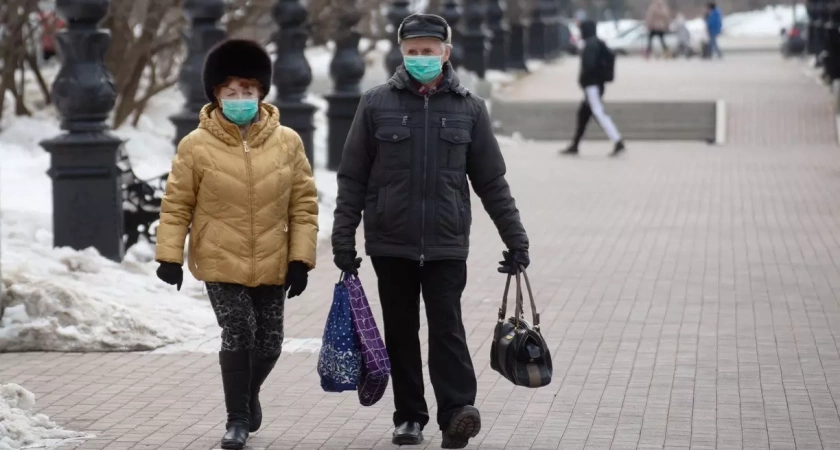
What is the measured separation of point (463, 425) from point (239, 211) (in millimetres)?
1130

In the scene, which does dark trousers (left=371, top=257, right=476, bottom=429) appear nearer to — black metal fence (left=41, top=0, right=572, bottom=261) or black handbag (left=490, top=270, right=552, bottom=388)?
black handbag (left=490, top=270, right=552, bottom=388)

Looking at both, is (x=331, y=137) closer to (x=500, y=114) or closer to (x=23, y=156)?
(x=23, y=156)

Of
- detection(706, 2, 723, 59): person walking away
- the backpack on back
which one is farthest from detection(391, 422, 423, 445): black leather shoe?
detection(706, 2, 723, 59): person walking away

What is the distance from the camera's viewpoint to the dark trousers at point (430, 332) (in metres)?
6.20

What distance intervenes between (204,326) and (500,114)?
1642 centimetres

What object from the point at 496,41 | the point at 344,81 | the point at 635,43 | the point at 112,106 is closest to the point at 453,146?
the point at 112,106

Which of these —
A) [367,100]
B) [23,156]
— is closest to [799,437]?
[367,100]

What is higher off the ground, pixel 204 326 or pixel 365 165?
pixel 365 165

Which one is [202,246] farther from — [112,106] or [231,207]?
[112,106]

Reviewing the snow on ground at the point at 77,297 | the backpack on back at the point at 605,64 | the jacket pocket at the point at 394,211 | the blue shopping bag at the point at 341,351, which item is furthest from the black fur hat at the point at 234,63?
the backpack on back at the point at 605,64

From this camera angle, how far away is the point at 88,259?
31.8ft

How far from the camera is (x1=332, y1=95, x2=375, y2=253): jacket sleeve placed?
6.15 meters

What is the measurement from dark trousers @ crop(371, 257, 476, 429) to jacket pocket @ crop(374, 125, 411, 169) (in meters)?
0.36

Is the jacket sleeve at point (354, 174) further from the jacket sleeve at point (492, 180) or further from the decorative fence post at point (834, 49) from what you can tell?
the decorative fence post at point (834, 49)
